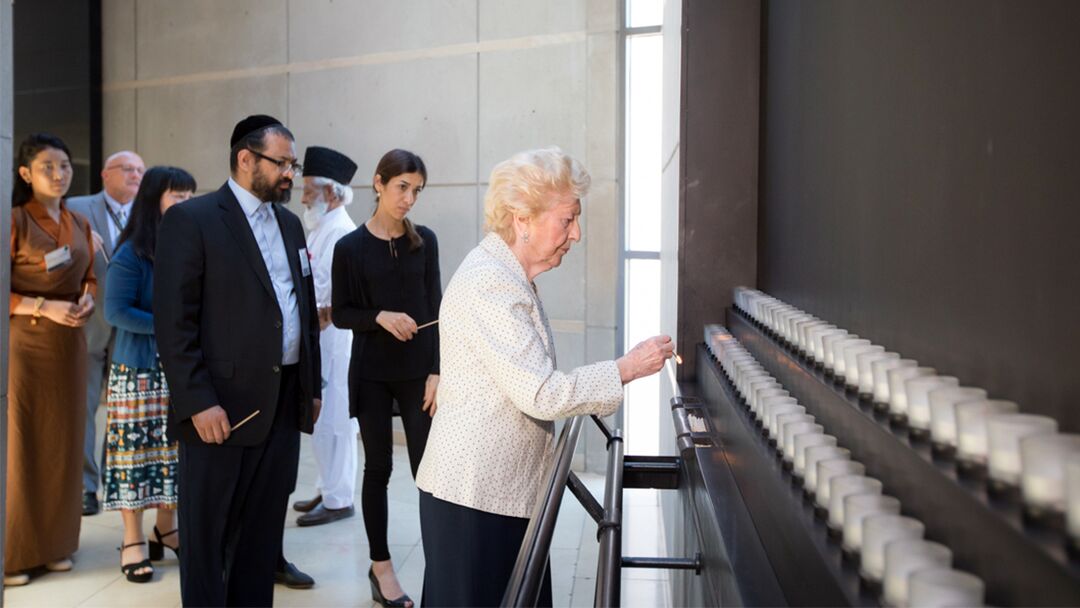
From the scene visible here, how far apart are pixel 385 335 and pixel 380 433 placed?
40cm

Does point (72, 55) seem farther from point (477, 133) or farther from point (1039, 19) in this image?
point (1039, 19)

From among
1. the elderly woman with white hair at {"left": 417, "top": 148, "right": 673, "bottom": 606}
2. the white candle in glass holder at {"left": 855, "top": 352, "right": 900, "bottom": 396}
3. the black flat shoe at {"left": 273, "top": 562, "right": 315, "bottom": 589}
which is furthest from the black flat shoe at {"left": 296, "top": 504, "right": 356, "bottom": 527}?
the white candle in glass holder at {"left": 855, "top": 352, "right": 900, "bottom": 396}

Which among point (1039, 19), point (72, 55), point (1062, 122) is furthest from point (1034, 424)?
point (72, 55)

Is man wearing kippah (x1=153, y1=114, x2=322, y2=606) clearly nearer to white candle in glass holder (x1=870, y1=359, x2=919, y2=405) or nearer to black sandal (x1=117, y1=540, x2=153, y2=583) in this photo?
black sandal (x1=117, y1=540, x2=153, y2=583)

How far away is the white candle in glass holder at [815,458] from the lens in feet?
3.55

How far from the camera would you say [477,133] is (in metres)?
6.64

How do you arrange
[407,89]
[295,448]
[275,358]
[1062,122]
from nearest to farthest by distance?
1. [1062,122]
2. [275,358]
3. [295,448]
4. [407,89]

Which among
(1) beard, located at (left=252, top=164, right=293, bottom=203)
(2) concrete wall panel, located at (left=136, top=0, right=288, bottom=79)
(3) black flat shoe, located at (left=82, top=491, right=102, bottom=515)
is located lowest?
(3) black flat shoe, located at (left=82, top=491, right=102, bottom=515)

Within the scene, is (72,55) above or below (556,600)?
above

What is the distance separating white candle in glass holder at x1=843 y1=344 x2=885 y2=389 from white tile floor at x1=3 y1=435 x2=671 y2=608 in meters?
2.86

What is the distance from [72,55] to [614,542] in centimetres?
822

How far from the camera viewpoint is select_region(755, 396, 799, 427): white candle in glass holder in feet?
4.75

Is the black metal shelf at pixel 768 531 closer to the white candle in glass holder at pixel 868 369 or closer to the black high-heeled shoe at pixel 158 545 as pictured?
the white candle in glass holder at pixel 868 369

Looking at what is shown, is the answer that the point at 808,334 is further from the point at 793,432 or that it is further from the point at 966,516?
the point at 966,516
